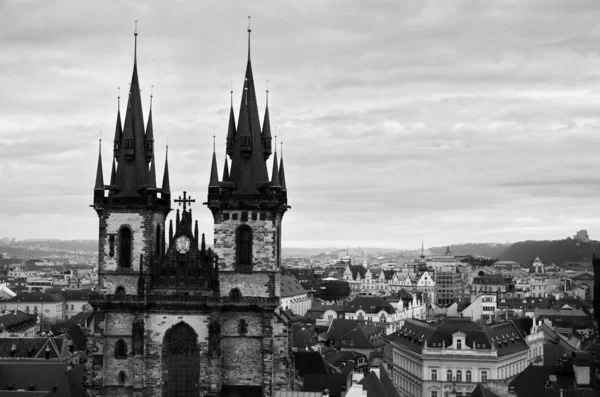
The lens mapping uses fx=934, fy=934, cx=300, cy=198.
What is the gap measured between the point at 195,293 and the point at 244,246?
5.61 metres

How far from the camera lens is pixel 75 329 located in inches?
5344

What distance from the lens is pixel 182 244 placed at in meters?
77.2

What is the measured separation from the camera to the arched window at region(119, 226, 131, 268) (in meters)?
78.1

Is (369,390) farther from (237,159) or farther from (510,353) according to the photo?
(510,353)

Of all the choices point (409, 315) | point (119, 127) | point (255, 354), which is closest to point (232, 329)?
point (255, 354)

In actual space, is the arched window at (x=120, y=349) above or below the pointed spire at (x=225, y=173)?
below

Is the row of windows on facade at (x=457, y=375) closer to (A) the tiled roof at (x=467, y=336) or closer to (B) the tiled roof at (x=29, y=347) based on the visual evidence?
(A) the tiled roof at (x=467, y=336)

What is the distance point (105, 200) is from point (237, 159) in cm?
1157

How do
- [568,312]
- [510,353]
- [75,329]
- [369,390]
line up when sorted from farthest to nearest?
[568,312], [75,329], [510,353], [369,390]

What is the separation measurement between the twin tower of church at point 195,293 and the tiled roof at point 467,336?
41177 millimetres

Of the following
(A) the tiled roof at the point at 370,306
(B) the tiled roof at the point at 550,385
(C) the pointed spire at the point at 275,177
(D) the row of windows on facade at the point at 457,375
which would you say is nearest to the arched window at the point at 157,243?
(C) the pointed spire at the point at 275,177

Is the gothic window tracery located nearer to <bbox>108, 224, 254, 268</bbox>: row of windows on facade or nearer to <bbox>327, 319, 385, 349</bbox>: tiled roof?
<bbox>108, 224, 254, 268</bbox>: row of windows on facade

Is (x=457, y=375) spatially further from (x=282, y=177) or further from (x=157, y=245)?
(x=157, y=245)

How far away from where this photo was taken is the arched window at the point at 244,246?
3004 inches
